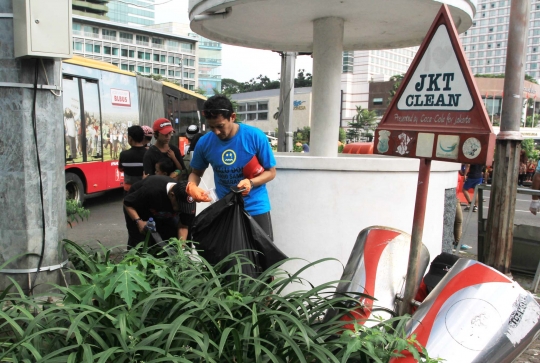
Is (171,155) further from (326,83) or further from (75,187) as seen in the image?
(75,187)

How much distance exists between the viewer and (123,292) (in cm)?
218

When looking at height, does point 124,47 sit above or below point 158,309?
above

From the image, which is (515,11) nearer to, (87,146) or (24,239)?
(24,239)

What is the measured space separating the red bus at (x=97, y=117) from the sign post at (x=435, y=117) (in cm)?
793

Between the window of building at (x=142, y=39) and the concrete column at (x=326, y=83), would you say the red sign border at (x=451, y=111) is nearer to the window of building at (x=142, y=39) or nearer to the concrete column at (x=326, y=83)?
the concrete column at (x=326, y=83)

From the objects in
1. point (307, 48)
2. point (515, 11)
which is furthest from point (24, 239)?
point (515, 11)

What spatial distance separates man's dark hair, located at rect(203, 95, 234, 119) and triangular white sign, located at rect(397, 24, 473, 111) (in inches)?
49.4

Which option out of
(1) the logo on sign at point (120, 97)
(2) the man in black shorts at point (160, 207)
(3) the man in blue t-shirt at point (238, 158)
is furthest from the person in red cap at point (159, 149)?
(1) the logo on sign at point (120, 97)


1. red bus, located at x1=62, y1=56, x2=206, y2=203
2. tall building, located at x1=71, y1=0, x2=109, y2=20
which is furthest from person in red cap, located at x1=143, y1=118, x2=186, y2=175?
tall building, located at x1=71, y1=0, x2=109, y2=20

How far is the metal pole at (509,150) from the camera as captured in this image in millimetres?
4691

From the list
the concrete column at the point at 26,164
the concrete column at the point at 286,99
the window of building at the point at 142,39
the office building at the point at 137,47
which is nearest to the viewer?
the concrete column at the point at 26,164

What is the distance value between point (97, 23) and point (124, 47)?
7.44 metres

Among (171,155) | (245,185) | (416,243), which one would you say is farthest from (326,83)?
(416,243)

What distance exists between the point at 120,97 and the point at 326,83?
7.72m
